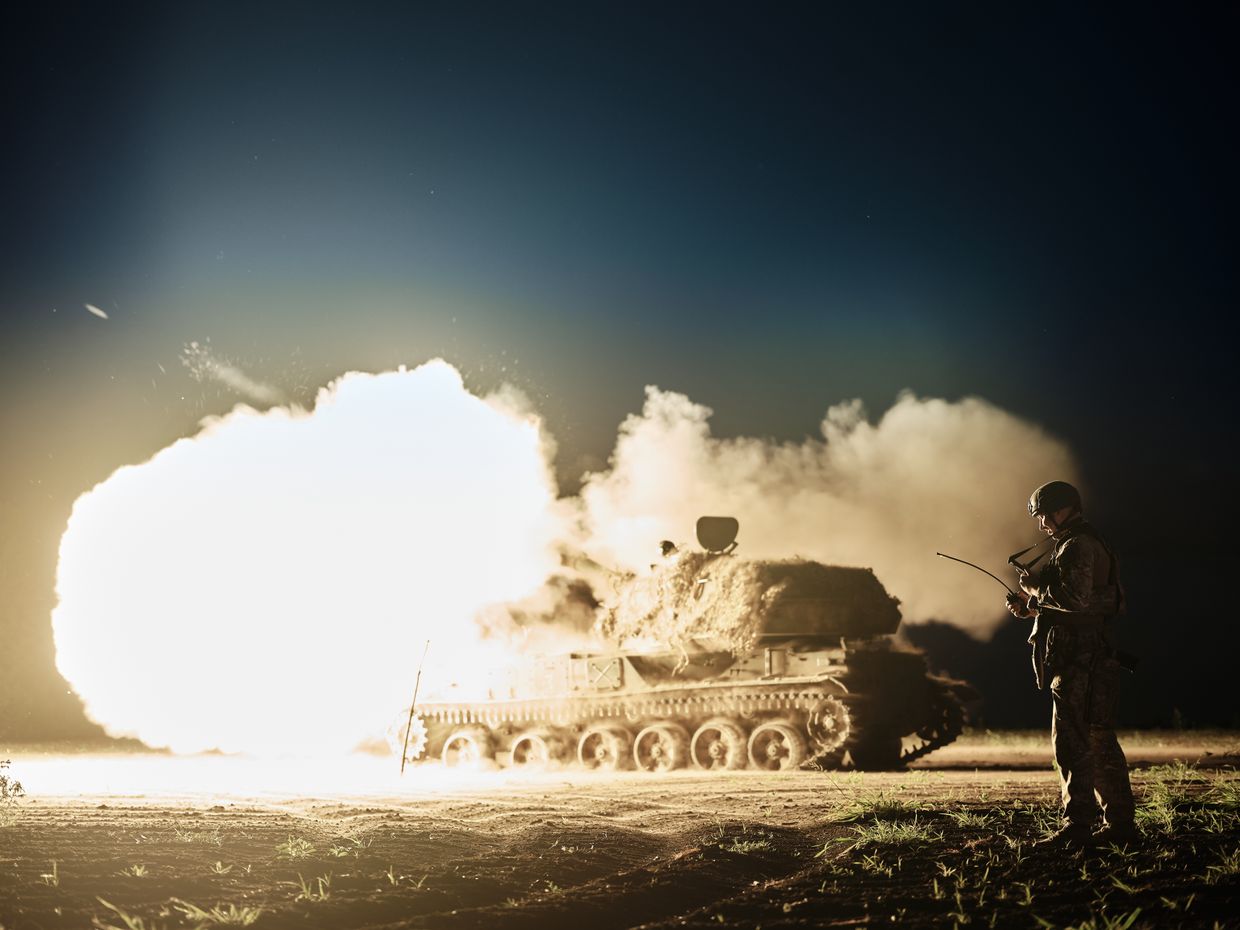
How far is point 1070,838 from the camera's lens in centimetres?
744

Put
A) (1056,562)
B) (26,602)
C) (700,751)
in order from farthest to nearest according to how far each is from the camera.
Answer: (26,602) → (700,751) → (1056,562)

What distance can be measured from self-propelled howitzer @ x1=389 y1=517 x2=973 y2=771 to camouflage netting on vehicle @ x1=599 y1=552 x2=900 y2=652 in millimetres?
24

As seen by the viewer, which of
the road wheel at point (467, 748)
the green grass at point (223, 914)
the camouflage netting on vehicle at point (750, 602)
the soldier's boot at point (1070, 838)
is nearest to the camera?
the green grass at point (223, 914)

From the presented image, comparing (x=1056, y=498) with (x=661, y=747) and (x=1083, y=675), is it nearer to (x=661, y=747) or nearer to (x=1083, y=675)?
(x=1083, y=675)

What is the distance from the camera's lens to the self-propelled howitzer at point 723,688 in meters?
17.4

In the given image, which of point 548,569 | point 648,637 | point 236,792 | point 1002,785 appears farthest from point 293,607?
point 1002,785

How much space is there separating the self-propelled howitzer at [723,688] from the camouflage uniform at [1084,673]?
9.15 metres

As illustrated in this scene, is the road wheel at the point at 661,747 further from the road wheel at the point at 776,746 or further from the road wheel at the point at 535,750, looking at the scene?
the road wheel at the point at 535,750

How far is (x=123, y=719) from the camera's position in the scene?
23219 mm

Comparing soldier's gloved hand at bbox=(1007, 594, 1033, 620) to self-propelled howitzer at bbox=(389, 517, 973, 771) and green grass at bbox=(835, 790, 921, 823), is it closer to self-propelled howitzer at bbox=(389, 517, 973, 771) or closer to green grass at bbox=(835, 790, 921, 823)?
green grass at bbox=(835, 790, 921, 823)

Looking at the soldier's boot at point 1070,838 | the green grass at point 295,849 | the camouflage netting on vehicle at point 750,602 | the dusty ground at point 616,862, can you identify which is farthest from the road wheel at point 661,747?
the soldier's boot at point 1070,838

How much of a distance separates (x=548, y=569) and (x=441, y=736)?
413 cm

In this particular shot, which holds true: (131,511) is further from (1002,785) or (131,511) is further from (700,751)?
(1002,785)

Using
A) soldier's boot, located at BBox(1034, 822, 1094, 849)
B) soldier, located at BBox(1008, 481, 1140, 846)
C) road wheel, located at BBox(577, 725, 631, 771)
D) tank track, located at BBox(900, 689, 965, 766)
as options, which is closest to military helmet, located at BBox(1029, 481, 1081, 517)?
soldier, located at BBox(1008, 481, 1140, 846)
